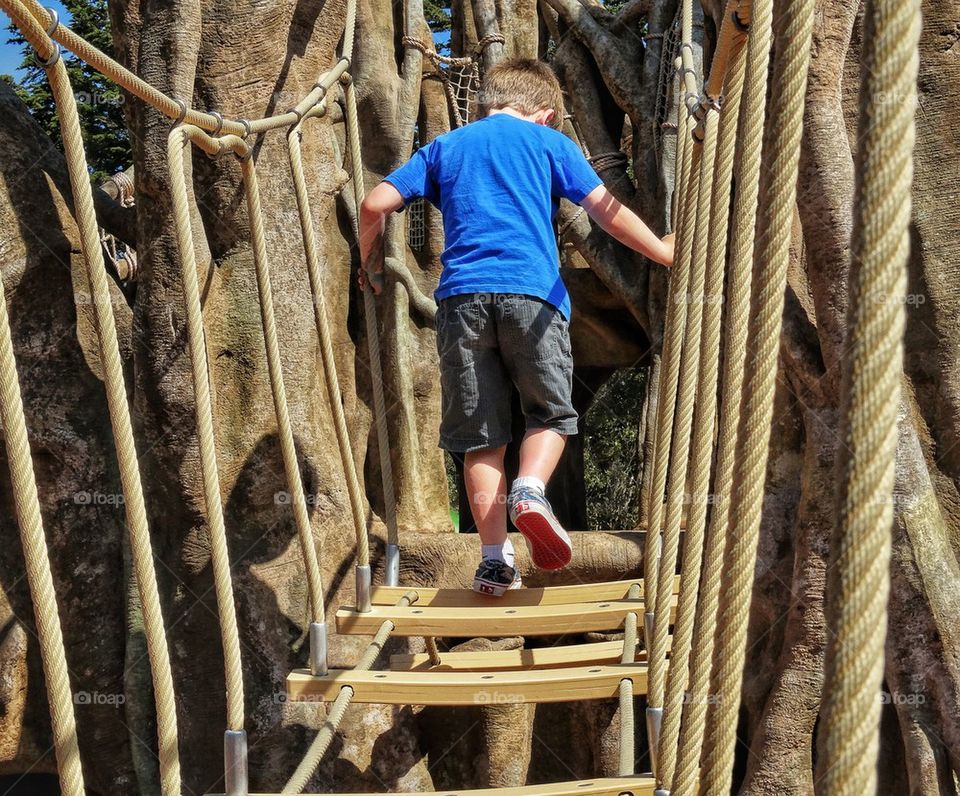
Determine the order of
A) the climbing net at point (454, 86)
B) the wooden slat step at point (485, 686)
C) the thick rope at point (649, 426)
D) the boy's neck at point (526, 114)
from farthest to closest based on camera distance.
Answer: the climbing net at point (454, 86) < the thick rope at point (649, 426) < the boy's neck at point (526, 114) < the wooden slat step at point (485, 686)

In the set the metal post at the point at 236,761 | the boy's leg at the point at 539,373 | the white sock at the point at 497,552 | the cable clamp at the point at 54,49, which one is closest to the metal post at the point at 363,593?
the white sock at the point at 497,552

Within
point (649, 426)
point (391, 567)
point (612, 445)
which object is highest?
point (391, 567)

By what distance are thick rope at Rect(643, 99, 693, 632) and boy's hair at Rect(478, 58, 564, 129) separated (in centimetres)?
39

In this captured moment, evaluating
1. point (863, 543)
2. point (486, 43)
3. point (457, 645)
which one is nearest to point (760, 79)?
point (863, 543)

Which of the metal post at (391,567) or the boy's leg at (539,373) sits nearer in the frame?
the boy's leg at (539,373)

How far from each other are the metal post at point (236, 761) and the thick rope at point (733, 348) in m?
0.96

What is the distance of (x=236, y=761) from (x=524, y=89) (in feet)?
5.17

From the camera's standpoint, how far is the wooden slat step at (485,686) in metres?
1.97

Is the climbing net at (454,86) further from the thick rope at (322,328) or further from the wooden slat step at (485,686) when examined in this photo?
the wooden slat step at (485,686)

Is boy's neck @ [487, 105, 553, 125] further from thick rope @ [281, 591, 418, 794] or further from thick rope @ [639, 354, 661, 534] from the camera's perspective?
thick rope @ [639, 354, 661, 534]

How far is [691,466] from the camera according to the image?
1.50 meters

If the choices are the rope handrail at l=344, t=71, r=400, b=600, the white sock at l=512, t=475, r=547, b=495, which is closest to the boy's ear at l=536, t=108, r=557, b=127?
the rope handrail at l=344, t=71, r=400, b=600

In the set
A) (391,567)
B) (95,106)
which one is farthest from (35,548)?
(95,106)

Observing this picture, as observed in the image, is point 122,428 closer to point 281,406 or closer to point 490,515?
point 281,406
